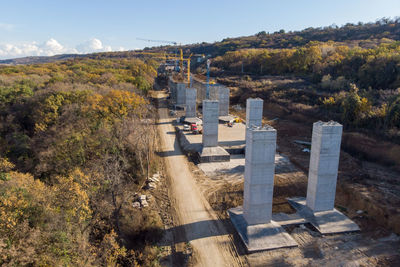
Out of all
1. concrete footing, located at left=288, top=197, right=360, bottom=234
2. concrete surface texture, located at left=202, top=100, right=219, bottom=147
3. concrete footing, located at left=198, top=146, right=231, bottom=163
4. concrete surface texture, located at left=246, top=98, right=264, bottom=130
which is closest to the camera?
concrete footing, located at left=288, top=197, right=360, bottom=234

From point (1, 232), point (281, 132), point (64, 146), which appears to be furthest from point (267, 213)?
point (281, 132)

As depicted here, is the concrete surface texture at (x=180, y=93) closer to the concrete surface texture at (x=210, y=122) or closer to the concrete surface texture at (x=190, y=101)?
the concrete surface texture at (x=190, y=101)

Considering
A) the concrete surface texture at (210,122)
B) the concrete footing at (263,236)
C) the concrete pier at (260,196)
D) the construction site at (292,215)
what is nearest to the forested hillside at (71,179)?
the construction site at (292,215)

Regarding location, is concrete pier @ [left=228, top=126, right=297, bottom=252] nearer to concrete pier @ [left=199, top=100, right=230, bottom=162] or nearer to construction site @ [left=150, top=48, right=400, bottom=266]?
construction site @ [left=150, top=48, right=400, bottom=266]

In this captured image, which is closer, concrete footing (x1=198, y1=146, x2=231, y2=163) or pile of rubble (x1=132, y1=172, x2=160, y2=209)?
pile of rubble (x1=132, y1=172, x2=160, y2=209)

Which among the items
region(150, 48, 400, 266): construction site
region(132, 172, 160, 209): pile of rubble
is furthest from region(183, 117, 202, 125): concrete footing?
region(132, 172, 160, 209): pile of rubble

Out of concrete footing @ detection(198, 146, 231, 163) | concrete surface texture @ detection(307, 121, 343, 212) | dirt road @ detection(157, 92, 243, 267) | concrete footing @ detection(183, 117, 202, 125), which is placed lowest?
dirt road @ detection(157, 92, 243, 267)

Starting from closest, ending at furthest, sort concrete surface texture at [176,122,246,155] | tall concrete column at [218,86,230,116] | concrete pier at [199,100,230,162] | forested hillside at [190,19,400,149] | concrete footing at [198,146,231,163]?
1. concrete footing at [198,146,231,163]
2. concrete pier at [199,100,230,162]
3. concrete surface texture at [176,122,246,155]
4. forested hillside at [190,19,400,149]
5. tall concrete column at [218,86,230,116]
